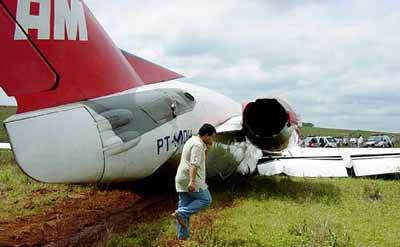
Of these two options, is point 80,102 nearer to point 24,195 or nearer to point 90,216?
point 90,216

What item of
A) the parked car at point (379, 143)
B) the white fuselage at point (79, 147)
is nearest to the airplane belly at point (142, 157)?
the white fuselage at point (79, 147)

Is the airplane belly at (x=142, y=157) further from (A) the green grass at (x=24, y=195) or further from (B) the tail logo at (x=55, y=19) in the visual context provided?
(A) the green grass at (x=24, y=195)

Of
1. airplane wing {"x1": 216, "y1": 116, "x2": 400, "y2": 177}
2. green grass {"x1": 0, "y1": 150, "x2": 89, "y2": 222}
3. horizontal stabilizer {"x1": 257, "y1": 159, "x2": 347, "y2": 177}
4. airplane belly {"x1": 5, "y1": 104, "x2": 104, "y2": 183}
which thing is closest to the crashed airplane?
airplane belly {"x1": 5, "y1": 104, "x2": 104, "y2": 183}

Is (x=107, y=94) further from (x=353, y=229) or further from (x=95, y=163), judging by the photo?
(x=353, y=229)

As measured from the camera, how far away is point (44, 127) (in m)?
5.38

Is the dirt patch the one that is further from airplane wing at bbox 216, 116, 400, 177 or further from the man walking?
airplane wing at bbox 216, 116, 400, 177

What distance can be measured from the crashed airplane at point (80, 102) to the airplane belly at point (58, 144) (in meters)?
0.01

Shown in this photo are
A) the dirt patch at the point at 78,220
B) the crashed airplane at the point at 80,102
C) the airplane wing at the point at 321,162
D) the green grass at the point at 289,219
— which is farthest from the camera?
the airplane wing at the point at 321,162

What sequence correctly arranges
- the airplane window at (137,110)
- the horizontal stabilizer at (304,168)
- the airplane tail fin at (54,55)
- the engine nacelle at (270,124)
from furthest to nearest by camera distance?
the horizontal stabilizer at (304,168), the engine nacelle at (270,124), the airplane window at (137,110), the airplane tail fin at (54,55)

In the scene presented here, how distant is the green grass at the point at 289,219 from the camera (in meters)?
6.27

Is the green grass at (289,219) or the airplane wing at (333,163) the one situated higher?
the green grass at (289,219)

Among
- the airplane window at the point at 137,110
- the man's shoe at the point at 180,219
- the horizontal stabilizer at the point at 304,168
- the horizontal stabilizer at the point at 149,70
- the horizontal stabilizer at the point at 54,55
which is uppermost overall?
the horizontal stabilizer at the point at 54,55

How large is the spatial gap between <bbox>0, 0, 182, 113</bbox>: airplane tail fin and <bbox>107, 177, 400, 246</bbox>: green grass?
207 centimetres

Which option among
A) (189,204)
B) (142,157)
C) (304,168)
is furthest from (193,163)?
(304,168)
